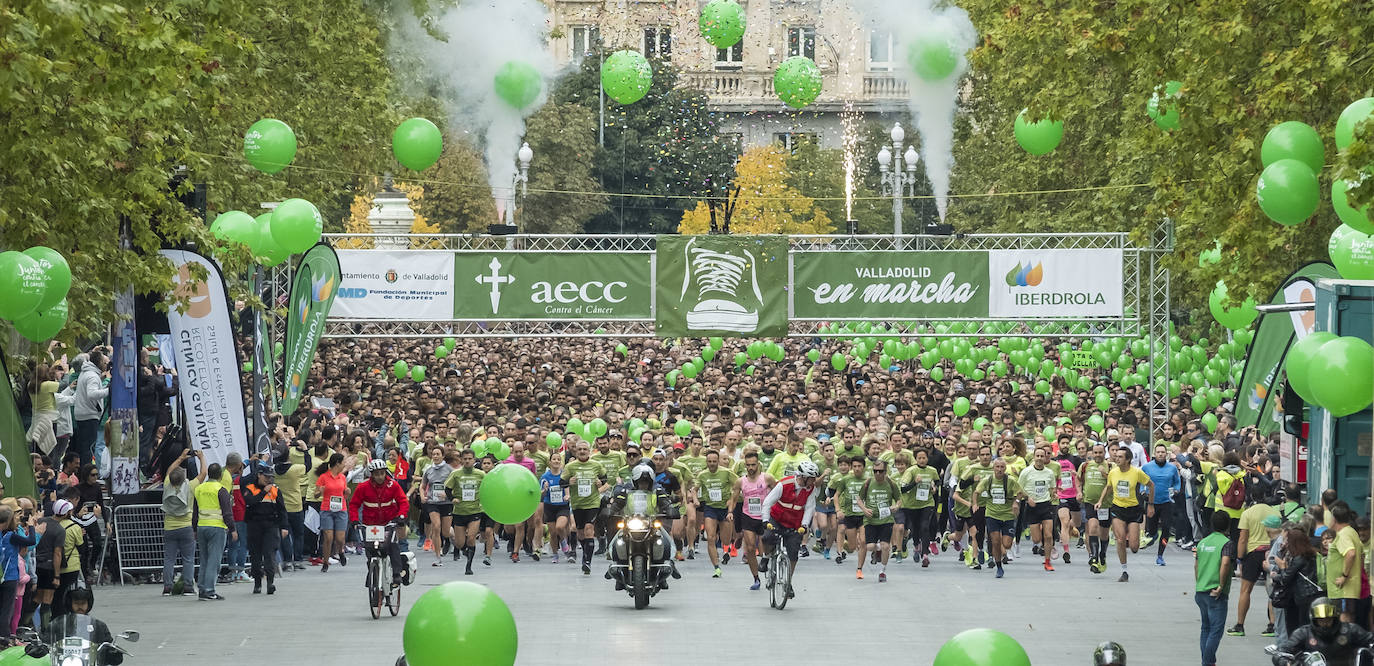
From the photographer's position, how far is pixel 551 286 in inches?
1272

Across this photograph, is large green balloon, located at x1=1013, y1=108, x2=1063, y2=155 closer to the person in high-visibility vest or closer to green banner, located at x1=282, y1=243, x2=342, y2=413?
green banner, located at x1=282, y1=243, x2=342, y2=413

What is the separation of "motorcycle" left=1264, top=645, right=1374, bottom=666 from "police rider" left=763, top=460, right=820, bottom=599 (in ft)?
22.6

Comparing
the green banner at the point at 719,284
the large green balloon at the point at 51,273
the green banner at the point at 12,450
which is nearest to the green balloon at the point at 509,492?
the green banner at the point at 12,450

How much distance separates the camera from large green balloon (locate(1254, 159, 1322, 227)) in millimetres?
15492

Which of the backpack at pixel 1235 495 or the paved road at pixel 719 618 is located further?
the backpack at pixel 1235 495

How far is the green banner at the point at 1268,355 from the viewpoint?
20.3m

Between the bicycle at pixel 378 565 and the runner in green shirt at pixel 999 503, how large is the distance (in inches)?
280

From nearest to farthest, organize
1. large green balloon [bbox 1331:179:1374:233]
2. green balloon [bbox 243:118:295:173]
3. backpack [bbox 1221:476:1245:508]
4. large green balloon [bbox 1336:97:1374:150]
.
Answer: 1. large green balloon [bbox 1331:179:1374:233]
2. large green balloon [bbox 1336:97:1374:150]
3. backpack [bbox 1221:476:1245:508]
4. green balloon [bbox 243:118:295:173]

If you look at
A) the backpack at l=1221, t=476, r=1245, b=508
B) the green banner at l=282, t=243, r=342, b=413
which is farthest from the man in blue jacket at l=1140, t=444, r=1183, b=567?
the green banner at l=282, t=243, r=342, b=413

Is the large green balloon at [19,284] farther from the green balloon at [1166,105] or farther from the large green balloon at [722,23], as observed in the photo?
the large green balloon at [722,23]

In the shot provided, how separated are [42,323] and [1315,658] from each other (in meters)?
9.90

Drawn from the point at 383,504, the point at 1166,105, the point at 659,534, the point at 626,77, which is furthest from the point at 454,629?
the point at 626,77

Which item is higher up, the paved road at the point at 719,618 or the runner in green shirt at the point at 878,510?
the runner in green shirt at the point at 878,510

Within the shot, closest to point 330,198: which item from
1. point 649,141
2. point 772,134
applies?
point 649,141
